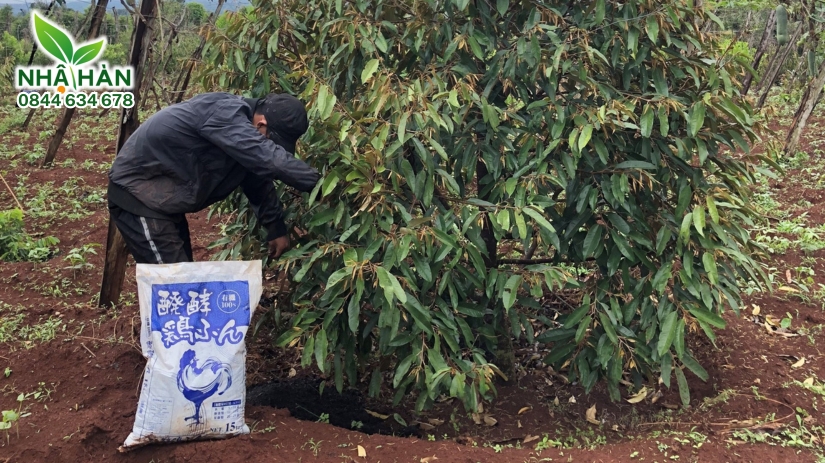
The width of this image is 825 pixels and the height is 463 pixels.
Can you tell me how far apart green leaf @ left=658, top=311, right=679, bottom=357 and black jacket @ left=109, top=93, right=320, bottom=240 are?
1539mm

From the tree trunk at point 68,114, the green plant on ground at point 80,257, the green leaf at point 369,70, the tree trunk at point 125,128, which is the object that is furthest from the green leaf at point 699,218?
the tree trunk at point 68,114

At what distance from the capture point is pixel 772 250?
15.6 feet

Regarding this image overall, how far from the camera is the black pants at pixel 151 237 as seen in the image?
2895mm

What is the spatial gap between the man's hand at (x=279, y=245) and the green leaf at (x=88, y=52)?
346 centimetres

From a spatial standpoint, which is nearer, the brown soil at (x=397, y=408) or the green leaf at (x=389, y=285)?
the green leaf at (x=389, y=285)

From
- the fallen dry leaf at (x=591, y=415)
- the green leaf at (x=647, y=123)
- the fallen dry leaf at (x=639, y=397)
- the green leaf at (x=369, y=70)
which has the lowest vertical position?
the fallen dry leaf at (x=591, y=415)

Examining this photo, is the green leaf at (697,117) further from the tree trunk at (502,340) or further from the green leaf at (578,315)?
the tree trunk at (502,340)

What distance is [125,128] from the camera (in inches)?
151

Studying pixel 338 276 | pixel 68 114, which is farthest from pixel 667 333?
pixel 68 114

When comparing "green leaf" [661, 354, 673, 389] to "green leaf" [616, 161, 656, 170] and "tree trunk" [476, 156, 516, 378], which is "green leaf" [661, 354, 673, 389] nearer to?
"tree trunk" [476, 156, 516, 378]

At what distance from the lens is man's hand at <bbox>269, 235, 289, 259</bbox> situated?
3.05 meters

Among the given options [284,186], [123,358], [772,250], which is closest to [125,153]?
[284,186]

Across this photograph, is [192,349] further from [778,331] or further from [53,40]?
[53,40]

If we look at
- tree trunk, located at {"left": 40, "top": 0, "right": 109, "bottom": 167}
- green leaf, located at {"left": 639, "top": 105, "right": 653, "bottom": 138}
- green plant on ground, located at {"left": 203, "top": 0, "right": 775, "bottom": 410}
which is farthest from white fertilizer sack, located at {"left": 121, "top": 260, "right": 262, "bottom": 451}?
tree trunk, located at {"left": 40, "top": 0, "right": 109, "bottom": 167}
